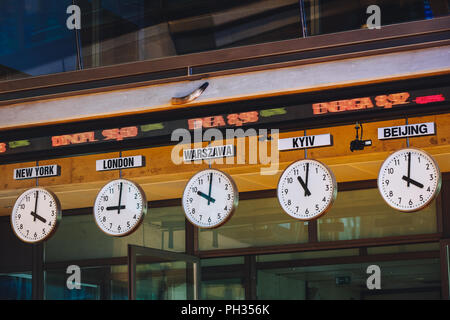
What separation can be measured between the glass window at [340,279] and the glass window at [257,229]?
0.52 meters

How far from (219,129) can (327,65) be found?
966mm

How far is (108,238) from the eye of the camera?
8.29 m

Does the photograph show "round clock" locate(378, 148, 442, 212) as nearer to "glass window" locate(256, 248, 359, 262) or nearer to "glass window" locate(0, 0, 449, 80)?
"glass window" locate(0, 0, 449, 80)

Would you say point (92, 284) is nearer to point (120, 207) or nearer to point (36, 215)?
point (36, 215)

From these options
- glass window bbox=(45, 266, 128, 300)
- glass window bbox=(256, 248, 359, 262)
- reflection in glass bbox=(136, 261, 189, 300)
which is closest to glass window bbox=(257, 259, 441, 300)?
glass window bbox=(256, 248, 359, 262)

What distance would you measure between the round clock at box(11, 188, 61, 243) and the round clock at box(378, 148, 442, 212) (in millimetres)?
2834

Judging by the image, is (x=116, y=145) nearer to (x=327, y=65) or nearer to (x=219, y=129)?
(x=219, y=129)

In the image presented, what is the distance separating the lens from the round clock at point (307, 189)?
5.82 meters

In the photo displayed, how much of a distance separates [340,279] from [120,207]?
10.5 ft

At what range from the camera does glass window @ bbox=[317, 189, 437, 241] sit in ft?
23.1

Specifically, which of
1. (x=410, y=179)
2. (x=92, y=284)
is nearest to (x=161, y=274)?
(x=92, y=284)

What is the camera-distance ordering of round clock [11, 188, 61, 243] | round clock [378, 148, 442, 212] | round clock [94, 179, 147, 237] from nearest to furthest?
round clock [378, 148, 442, 212] → round clock [94, 179, 147, 237] → round clock [11, 188, 61, 243]
